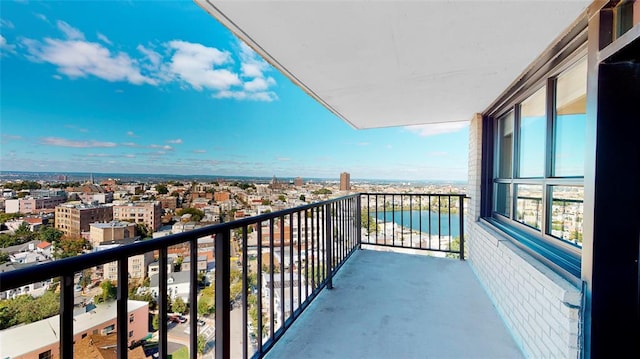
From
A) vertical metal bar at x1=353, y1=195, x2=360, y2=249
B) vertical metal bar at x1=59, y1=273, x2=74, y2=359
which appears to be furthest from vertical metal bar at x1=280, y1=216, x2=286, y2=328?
vertical metal bar at x1=353, y1=195, x2=360, y2=249

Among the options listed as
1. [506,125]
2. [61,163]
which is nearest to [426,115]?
[506,125]

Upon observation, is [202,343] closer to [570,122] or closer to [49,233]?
[49,233]

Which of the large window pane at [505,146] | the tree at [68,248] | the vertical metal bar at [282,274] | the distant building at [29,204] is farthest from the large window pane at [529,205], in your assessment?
the distant building at [29,204]

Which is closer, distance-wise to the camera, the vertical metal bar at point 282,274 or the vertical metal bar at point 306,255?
the vertical metal bar at point 282,274

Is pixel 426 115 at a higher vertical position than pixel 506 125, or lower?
higher

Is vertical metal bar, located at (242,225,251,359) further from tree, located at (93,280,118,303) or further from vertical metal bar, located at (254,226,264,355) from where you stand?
tree, located at (93,280,118,303)

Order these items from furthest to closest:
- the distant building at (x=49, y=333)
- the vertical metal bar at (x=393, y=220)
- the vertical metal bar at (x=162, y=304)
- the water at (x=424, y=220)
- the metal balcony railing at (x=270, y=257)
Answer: the vertical metal bar at (x=393, y=220)
the water at (x=424, y=220)
the vertical metal bar at (x=162, y=304)
the metal balcony railing at (x=270, y=257)
the distant building at (x=49, y=333)

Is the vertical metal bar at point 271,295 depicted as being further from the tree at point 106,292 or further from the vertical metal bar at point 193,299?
the tree at point 106,292

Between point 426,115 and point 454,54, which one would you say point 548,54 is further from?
point 426,115

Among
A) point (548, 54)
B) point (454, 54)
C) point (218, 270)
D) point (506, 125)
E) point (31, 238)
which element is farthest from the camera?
point (506, 125)
